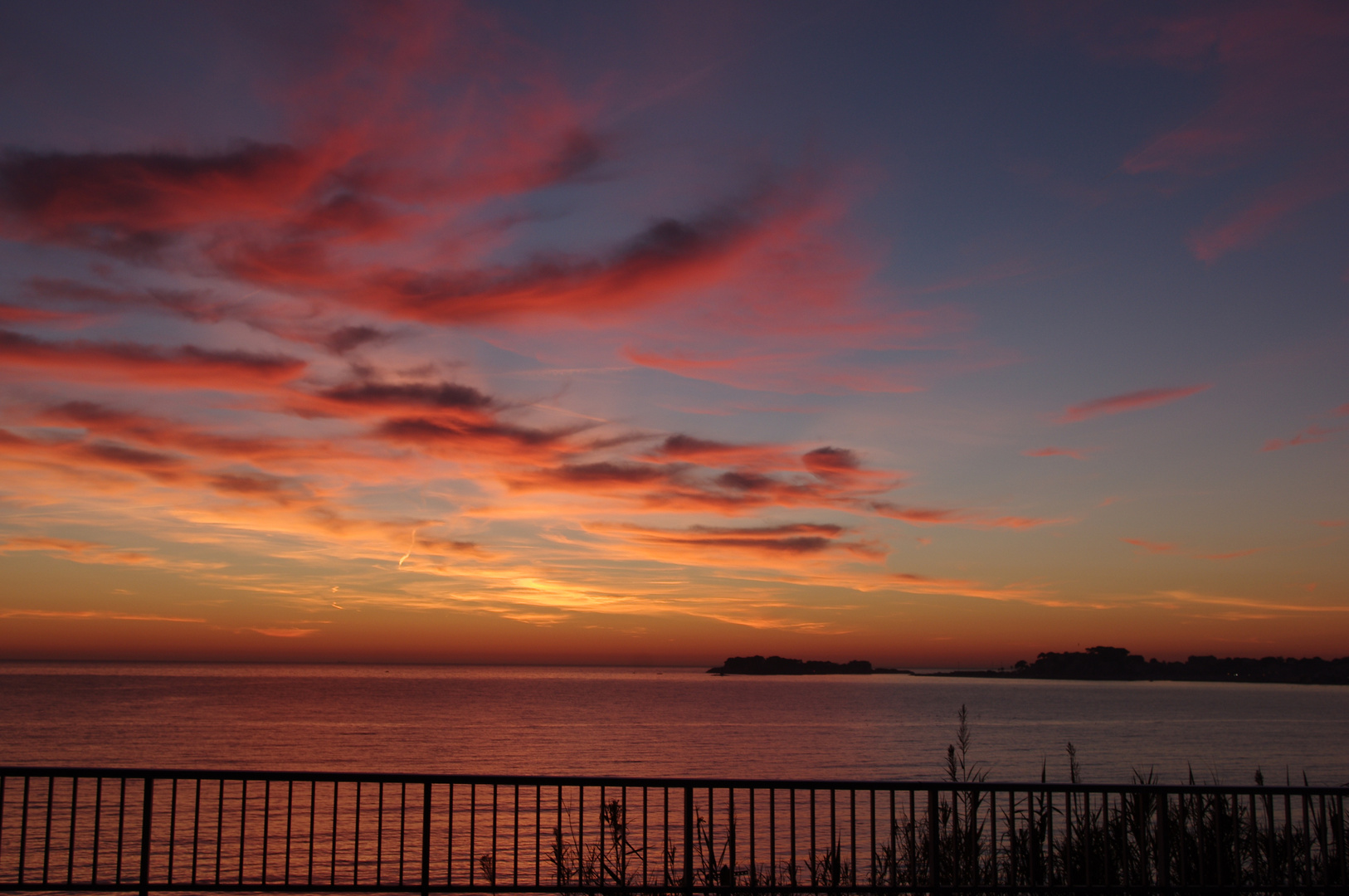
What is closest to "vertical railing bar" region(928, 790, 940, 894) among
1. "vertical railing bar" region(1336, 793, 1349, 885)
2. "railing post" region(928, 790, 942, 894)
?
"railing post" region(928, 790, 942, 894)

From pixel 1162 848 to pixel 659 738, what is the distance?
6250cm

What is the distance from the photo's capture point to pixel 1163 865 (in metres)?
6.81

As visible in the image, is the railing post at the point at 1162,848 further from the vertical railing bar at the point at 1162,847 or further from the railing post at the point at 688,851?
the railing post at the point at 688,851

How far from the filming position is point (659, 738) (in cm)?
6669

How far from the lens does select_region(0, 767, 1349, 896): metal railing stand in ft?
22.3

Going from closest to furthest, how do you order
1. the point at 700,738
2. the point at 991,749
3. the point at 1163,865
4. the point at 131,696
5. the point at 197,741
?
the point at 1163,865
the point at 197,741
the point at 991,749
the point at 700,738
the point at 131,696

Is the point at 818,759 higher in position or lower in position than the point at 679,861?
lower

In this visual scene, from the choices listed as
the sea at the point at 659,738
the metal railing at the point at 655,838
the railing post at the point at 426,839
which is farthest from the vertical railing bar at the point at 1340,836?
the sea at the point at 659,738

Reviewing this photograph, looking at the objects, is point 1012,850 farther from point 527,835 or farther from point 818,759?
point 818,759

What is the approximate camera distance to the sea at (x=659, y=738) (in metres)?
47.9

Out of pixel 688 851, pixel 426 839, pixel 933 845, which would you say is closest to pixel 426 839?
pixel 426 839

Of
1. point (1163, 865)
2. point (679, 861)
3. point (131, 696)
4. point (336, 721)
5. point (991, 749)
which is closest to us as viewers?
point (1163, 865)

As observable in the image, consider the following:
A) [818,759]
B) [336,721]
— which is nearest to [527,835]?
[818,759]

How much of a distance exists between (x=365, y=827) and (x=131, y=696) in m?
100
